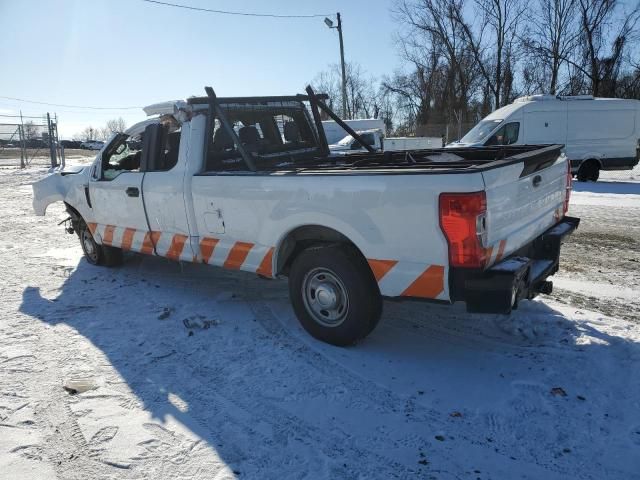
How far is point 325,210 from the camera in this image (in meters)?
3.73

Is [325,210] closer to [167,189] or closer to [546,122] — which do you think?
[167,189]

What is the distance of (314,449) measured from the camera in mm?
2812

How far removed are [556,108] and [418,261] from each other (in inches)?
561

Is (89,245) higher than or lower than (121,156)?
lower

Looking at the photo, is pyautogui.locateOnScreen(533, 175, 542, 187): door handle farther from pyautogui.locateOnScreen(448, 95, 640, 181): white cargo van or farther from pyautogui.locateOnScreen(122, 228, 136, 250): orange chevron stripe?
pyautogui.locateOnScreen(448, 95, 640, 181): white cargo van

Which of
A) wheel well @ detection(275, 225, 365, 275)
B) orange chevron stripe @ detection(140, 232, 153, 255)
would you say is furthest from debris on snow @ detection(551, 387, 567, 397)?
orange chevron stripe @ detection(140, 232, 153, 255)

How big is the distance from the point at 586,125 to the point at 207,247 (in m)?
14.4

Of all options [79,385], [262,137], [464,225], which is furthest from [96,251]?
[464,225]

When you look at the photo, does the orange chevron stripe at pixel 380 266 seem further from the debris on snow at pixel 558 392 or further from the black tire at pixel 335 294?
the debris on snow at pixel 558 392

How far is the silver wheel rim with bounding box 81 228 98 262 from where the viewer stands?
670 centimetres

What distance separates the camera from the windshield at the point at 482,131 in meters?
15.3

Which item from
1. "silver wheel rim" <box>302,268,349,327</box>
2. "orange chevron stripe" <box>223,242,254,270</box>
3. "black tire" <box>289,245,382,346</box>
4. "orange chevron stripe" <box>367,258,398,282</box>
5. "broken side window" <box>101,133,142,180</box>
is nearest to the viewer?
"orange chevron stripe" <box>367,258,398,282</box>

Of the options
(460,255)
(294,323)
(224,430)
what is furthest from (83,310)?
(460,255)

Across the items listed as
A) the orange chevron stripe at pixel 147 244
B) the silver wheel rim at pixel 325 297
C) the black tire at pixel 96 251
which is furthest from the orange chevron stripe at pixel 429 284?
the black tire at pixel 96 251
